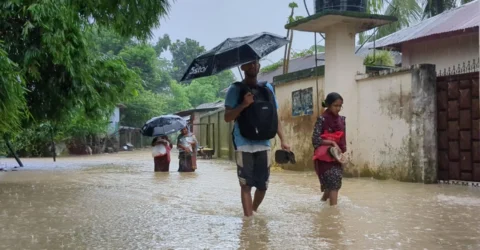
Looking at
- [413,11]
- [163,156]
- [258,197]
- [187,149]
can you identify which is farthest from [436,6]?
[258,197]

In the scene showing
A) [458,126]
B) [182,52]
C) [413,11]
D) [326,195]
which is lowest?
[326,195]

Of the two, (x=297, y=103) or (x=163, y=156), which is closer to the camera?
(x=297, y=103)

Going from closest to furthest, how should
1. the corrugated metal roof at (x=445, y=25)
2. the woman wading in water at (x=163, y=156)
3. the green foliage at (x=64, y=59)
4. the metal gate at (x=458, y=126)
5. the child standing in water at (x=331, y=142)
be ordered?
the green foliage at (x=64, y=59), the child standing in water at (x=331, y=142), the metal gate at (x=458, y=126), the woman wading in water at (x=163, y=156), the corrugated metal roof at (x=445, y=25)

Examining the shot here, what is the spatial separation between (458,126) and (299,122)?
13.7 ft

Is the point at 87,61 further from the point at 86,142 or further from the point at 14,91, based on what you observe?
the point at 86,142

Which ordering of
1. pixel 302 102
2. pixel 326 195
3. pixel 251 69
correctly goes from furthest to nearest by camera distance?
pixel 302 102, pixel 326 195, pixel 251 69

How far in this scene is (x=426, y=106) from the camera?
8812 mm

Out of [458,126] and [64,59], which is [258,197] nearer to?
[458,126]

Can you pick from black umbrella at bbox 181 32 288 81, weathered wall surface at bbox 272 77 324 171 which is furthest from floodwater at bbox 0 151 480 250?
weathered wall surface at bbox 272 77 324 171

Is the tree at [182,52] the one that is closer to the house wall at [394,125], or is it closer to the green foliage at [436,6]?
the green foliage at [436,6]

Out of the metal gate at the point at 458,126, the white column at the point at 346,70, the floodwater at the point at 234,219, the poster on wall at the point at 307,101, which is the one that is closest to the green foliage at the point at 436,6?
the poster on wall at the point at 307,101

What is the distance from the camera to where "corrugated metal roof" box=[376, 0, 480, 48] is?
13.6 meters

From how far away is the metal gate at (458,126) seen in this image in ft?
27.5

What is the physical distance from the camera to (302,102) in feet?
39.6
